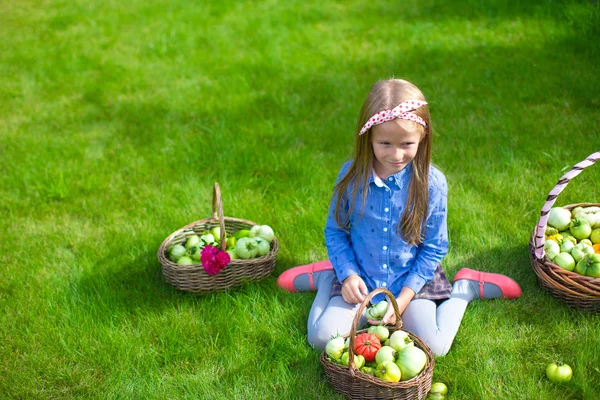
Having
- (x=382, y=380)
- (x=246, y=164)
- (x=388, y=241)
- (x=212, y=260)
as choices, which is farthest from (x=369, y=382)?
(x=246, y=164)

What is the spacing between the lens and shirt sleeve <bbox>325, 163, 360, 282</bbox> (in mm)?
3154

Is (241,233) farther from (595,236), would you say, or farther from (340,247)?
(595,236)

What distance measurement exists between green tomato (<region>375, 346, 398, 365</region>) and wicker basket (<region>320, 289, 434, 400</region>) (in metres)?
0.11

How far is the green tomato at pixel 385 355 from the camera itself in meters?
2.63

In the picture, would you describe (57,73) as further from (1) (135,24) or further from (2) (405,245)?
(2) (405,245)

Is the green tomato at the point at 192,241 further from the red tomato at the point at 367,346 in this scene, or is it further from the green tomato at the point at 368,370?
the green tomato at the point at 368,370

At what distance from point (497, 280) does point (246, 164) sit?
206 centimetres

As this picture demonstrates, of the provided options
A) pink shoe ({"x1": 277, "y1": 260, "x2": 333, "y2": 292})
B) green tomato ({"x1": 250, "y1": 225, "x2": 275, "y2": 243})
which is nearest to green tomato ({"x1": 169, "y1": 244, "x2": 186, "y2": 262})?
green tomato ({"x1": 250, "y1": 225, "x2": 275, "y2": 243})

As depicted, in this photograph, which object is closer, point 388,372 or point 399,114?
point 388,372

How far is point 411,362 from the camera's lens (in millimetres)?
2594

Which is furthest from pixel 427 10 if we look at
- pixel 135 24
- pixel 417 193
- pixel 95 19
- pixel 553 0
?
pixel 417 193

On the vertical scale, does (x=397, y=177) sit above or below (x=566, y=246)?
above

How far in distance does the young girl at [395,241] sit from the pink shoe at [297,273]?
0.45 ft

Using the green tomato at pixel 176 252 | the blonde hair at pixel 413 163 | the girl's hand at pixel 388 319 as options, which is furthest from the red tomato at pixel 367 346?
the green tomato at pixel 176 252
